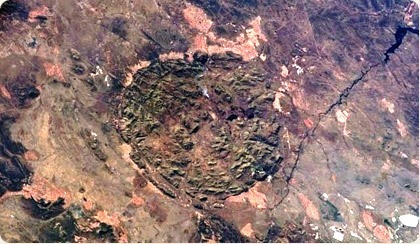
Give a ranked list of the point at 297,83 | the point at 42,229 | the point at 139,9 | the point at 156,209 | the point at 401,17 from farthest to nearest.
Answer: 1. the point at 401,17
2. the point at 297,83
3. the point at 139,9
4. the point at 156,209
5. the point at 42,229

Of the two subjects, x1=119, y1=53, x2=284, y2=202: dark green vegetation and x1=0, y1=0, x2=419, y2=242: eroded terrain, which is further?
x1=119, y1=53, x2=284, y2=202: dark green vegetation

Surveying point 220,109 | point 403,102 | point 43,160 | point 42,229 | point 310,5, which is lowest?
point 42,229

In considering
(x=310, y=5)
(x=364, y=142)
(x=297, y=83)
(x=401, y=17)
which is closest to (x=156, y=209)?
(x=297, y=83)

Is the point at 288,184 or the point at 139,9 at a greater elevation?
the point at 139,9

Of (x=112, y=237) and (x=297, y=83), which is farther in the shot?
(x=297, y=83)

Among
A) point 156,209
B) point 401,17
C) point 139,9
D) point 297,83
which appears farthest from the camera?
point 401,17

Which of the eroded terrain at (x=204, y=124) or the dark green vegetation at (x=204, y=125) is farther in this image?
the dark green vegetation at (x=204, y=125)

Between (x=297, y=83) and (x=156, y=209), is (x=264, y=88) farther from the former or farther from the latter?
(x=156, y=209)
